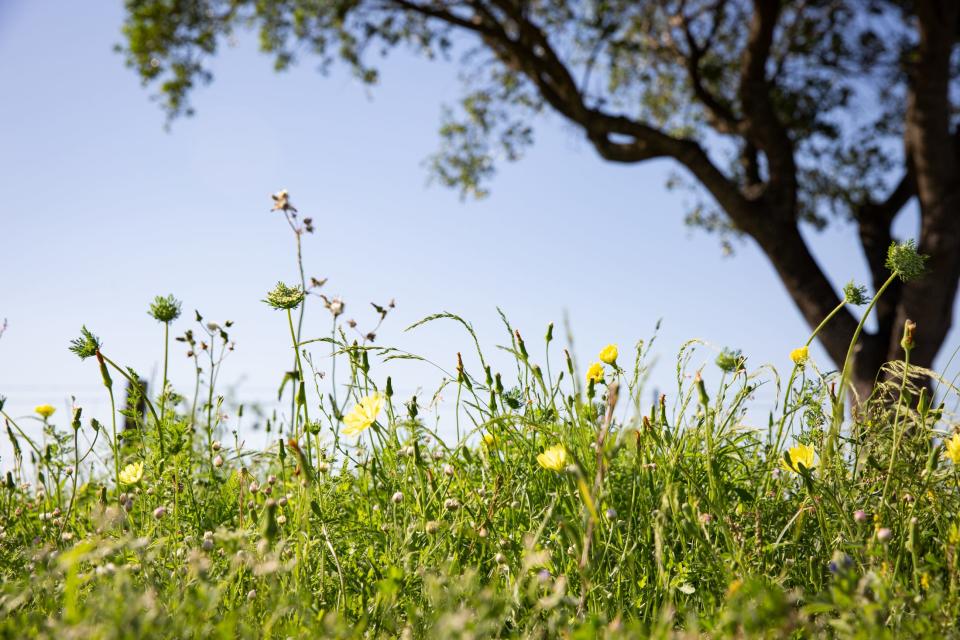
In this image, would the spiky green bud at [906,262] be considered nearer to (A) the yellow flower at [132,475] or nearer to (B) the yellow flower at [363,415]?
(B) the yellow flower at [363,415]

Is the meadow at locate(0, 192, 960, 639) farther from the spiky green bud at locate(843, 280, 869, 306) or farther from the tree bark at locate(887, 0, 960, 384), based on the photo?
the tree bark at locate(887, 0, 960, 384)

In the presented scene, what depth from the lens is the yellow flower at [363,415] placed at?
170 cm

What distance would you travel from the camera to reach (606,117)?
846cm

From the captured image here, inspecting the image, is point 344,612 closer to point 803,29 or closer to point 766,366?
point 766,366

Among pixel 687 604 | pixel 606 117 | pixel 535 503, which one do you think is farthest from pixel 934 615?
pixel 606 117

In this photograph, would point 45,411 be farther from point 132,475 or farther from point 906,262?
point 906,262

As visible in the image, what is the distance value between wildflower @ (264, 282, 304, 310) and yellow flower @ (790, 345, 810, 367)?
1.21 meters

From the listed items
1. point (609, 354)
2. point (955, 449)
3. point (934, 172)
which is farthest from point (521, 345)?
point (934, 172)

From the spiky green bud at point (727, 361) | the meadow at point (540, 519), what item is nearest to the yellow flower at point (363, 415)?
the meadow at point (540, 519)

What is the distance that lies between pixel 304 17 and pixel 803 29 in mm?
6172

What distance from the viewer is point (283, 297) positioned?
1.86m

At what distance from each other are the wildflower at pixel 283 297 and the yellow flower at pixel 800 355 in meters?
1.21

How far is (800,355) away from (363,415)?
3.42 ft

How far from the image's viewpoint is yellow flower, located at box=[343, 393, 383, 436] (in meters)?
1.70
